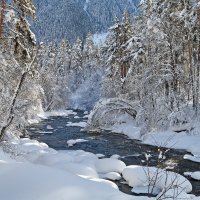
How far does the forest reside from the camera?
1050cm

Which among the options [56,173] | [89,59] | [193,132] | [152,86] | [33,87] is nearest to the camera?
[56,173]

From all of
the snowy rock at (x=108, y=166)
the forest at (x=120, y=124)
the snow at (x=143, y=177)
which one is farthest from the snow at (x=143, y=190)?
the snowy rock at (x=108, y=166)

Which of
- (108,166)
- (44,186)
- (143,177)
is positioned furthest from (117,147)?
(44,186)

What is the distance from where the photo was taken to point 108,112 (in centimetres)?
3562

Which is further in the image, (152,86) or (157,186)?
(152,86)

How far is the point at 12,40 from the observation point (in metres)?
17.1

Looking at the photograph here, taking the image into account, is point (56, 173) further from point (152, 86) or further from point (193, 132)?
point (152, 86)

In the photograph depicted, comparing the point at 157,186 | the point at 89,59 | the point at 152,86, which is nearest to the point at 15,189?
the point at 157,186

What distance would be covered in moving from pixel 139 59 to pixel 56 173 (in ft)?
97.1

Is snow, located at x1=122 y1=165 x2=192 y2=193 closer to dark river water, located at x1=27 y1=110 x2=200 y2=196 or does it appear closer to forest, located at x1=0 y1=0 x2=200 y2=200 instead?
forest, located at x1=0 y1=0 x2=200 y2=200

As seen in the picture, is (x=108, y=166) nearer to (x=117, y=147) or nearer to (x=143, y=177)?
(x=143, y=177)

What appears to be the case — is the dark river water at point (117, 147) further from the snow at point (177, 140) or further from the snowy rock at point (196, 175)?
the snow at point (177, 140)

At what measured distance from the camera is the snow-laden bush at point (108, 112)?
3475cm

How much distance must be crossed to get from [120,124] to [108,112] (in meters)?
2.31
